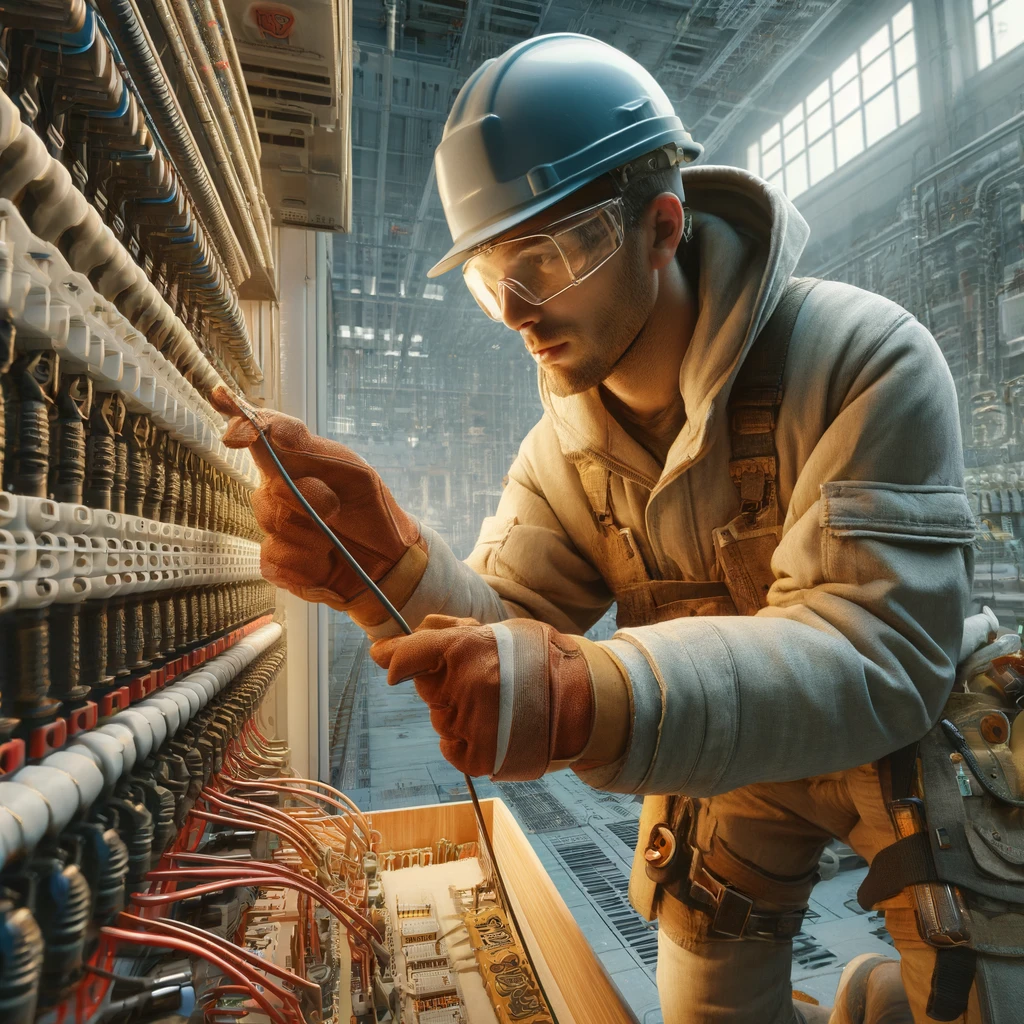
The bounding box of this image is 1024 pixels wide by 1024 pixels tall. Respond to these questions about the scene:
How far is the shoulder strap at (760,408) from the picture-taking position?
3.82ft

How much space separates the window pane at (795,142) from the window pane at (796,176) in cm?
4

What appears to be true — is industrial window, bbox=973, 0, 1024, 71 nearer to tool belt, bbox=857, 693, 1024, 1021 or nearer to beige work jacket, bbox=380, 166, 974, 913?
beige work jacket, bbox=380, 166, 974, 913

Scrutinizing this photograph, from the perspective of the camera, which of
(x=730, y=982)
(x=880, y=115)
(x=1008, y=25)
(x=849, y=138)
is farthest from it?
(x=849, y=138)

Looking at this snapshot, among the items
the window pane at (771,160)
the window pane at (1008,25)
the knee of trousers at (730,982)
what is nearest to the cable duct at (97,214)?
the knee of trousers at (730,982)

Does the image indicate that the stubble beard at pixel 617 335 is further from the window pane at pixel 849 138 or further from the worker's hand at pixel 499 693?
the window pane at pixel 849 138

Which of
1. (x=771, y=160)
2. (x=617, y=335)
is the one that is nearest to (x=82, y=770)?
(x=617, y=335)

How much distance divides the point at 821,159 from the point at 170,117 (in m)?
3.01

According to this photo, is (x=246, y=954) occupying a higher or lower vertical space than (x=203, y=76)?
lower

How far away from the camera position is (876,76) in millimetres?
2797

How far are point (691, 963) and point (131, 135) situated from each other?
1777mm

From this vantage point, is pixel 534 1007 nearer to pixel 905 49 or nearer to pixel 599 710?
pixel 599 710

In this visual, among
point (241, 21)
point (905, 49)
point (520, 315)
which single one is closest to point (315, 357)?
point (241, 21)

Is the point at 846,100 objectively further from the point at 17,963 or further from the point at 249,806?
the point at 17,963

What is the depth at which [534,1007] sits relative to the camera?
4.44 feet
